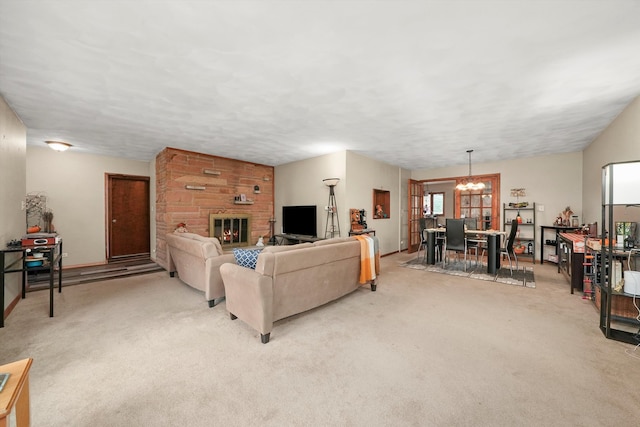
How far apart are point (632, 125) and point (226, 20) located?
14.3ft

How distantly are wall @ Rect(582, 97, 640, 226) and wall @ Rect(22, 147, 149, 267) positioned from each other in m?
8.51

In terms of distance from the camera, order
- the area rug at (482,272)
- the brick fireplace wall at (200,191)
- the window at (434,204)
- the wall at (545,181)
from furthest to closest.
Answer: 1. the window at (434,204)
2. the wall at (545,181)
3. the brick fireplace wall at (200,191)
4. the area rug at (482,272)

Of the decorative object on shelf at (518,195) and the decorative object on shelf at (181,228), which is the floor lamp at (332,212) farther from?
the decorative object on shelf at (518,195)

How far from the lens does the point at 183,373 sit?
1.85 metres

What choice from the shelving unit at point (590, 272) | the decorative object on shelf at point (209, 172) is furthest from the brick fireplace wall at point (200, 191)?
the shelving unit at point (590, 272)

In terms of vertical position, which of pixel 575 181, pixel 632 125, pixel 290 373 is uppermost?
pixel 632 125

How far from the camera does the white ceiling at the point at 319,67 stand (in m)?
1.65

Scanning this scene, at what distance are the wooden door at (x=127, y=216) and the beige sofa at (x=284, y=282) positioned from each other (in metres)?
4.80

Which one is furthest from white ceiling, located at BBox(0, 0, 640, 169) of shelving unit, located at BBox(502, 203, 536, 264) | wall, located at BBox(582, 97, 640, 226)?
shelving unit, located at BBox(502, 203, 536, 264)

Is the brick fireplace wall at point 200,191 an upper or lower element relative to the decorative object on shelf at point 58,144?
lower

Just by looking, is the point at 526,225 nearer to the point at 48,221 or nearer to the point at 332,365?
the point at 332,365

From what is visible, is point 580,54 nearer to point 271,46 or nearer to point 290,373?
point 271,46

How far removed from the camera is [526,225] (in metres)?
6.00

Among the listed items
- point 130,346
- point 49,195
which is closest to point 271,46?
point 130,346
